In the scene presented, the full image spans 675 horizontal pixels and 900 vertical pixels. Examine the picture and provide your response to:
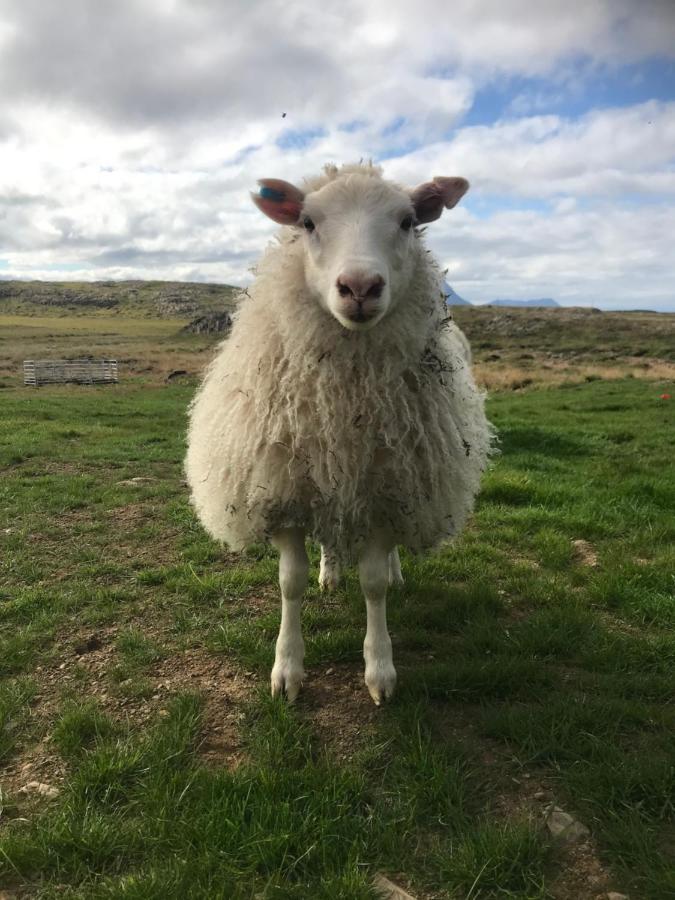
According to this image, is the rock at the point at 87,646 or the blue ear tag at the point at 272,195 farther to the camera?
the rock at the point at 87,646

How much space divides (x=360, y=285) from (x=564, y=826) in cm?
231

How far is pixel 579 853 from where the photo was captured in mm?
2279

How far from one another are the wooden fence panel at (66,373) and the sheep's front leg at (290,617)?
77.9 feet

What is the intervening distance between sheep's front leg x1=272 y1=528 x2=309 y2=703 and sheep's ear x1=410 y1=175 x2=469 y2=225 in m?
1.90

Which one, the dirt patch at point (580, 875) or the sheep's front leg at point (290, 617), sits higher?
the sheep's front leg at point (290, 617)

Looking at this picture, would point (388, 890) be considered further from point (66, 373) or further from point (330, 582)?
point (66, 373)

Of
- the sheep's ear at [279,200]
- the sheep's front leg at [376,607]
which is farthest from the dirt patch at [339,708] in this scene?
the sheep's ear at [279,200]

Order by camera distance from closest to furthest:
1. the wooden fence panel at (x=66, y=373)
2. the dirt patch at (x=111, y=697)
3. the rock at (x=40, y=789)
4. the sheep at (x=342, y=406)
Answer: the rock at (x=40, y=789) < the dirt patch at (x=111, y=697) < the sheep at (x=342, y=406) < the wooden fence panel at (x=66, y=373)

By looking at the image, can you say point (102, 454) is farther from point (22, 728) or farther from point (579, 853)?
point (579, 853)

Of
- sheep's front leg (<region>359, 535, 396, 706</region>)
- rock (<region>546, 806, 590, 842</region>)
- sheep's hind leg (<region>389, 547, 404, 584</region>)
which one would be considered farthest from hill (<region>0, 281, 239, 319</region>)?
rock (<region>546, 806, 590, 842</region>)

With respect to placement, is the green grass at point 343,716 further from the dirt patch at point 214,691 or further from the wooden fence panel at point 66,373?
the wooden fence panel at point 66,373

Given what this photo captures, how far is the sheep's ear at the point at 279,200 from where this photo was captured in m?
3.34

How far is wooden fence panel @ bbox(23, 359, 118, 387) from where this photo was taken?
2539 cm

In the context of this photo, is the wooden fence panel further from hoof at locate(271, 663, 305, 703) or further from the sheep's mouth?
the sheep's mouth
